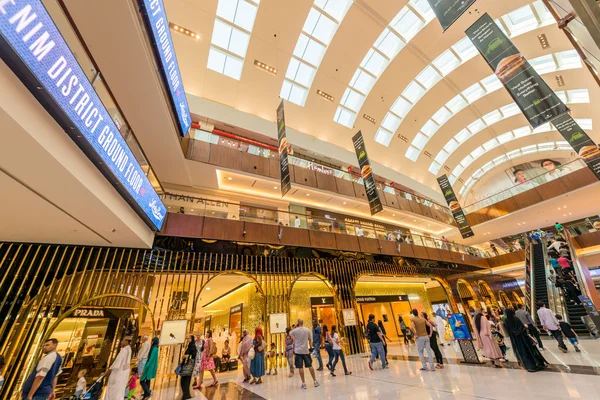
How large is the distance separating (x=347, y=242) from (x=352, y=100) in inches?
404

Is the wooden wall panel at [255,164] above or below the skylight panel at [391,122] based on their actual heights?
Result: below

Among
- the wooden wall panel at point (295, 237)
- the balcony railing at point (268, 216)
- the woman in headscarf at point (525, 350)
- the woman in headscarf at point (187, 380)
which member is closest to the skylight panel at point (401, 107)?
the balcony railing at point (268, 216)

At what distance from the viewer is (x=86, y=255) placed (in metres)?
6.30

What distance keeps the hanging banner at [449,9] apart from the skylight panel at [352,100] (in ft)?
32.1

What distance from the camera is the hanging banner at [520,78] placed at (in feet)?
22.5

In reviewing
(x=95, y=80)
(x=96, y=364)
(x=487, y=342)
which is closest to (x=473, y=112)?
(x=487, y=342)

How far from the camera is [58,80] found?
8.48 feet

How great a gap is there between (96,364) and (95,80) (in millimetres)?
8601

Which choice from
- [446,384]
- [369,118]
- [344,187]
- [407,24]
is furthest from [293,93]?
[446,384]

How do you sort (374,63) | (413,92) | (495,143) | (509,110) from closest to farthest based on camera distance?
(374,63)
(413,92)
(509,110)
(495,143)

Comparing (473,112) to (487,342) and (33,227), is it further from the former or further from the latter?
(33,227)

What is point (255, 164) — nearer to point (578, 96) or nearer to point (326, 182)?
point (326, 182)

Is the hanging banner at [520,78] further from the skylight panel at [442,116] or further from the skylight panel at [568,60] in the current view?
the skylight panel at [568,60]

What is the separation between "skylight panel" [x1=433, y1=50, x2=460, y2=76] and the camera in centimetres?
1524
